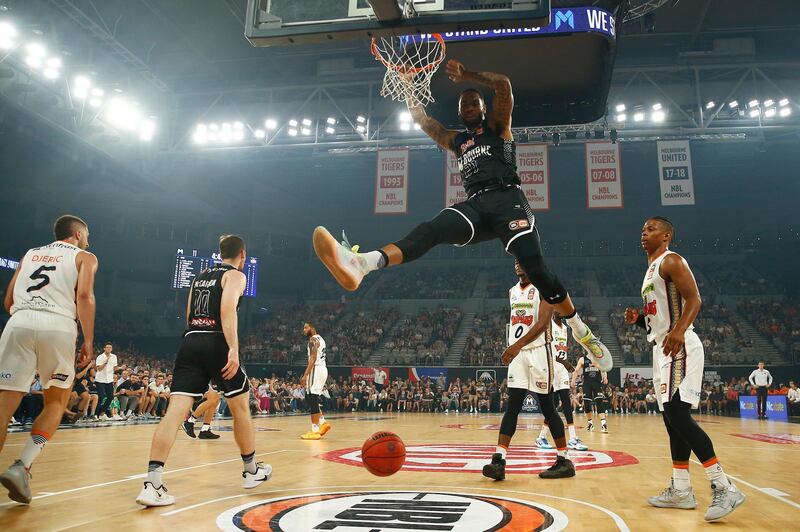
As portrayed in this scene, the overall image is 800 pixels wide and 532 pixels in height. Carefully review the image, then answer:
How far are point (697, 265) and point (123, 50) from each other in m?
30.3

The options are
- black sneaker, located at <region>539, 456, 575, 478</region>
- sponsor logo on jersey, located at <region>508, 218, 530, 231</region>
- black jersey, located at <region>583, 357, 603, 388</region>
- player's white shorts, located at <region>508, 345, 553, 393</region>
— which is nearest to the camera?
sponsor logo on jersey, located at <region>508, 218, 530, 231</region>

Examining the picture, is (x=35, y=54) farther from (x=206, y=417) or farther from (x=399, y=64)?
(x=399, y=64)

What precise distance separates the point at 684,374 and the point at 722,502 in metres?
0.91

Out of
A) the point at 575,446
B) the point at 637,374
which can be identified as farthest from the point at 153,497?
the point at 637,374

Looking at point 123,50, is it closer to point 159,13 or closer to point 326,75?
point 159,13

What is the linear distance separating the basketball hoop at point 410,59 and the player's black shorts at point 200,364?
12.0 ft

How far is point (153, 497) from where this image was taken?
404 centimetres

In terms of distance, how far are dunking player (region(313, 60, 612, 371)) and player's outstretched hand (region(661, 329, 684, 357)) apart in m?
0.73

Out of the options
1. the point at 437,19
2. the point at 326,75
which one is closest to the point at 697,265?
the point at 326,75

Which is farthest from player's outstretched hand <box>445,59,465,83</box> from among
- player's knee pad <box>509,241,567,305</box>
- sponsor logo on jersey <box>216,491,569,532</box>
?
sponsor logo on jersey <box>216,491,569,532</box>

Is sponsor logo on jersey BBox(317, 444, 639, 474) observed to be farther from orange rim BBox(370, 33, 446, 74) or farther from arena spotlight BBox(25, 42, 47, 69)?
arena spotlight BBox(25, 42, 47, 69)

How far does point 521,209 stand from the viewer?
13.9 ft

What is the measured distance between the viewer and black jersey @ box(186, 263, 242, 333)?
480 cm

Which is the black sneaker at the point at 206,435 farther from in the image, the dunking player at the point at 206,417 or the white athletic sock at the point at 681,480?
the white athletic sock at the point at 681,480
